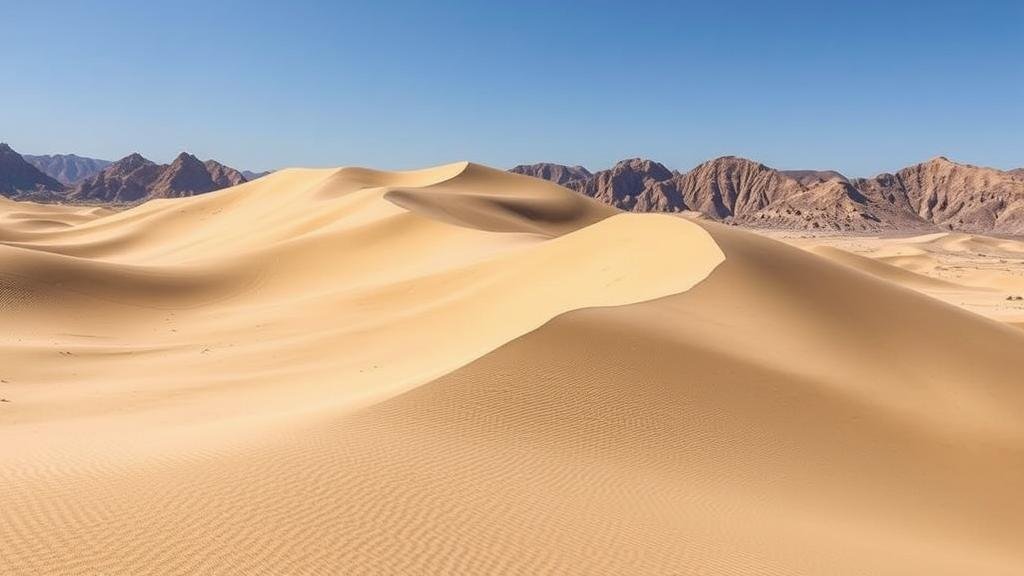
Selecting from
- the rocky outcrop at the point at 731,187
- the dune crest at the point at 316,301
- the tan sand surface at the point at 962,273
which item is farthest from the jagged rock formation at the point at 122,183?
the tan sand surface at the point at 962,273

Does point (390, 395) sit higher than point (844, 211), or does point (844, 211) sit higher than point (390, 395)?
point (844, 211)

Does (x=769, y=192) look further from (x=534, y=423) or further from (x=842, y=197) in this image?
(x=534, y=423)

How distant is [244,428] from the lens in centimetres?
732

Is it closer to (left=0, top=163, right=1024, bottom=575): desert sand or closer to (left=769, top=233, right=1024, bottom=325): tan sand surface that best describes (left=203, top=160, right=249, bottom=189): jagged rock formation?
(left=769, top=233, right=1024, bottom=325): tan sand surface

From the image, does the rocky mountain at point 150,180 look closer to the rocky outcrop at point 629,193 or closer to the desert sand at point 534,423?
the rocky outcrop at point 629,193

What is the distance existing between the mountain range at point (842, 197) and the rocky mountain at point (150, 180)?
353ft

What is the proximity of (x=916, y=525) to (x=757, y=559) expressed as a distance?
3.13 metres

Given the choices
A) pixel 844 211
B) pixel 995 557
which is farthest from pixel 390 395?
pixel 844 211

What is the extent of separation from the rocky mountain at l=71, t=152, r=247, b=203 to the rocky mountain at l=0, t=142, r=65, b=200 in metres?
8.68

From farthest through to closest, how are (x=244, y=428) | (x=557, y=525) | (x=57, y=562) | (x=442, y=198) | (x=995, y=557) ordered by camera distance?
(x=442, y=198) → (x=244, y=428) → (x=995, y=557) → (x=557, y=525) → (x=57, y=562)

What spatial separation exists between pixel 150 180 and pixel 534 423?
206m

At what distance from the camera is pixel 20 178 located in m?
179

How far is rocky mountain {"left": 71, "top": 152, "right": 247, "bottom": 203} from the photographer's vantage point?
17438cm

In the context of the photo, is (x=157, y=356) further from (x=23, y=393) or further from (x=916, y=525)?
(x=916, y=525)
